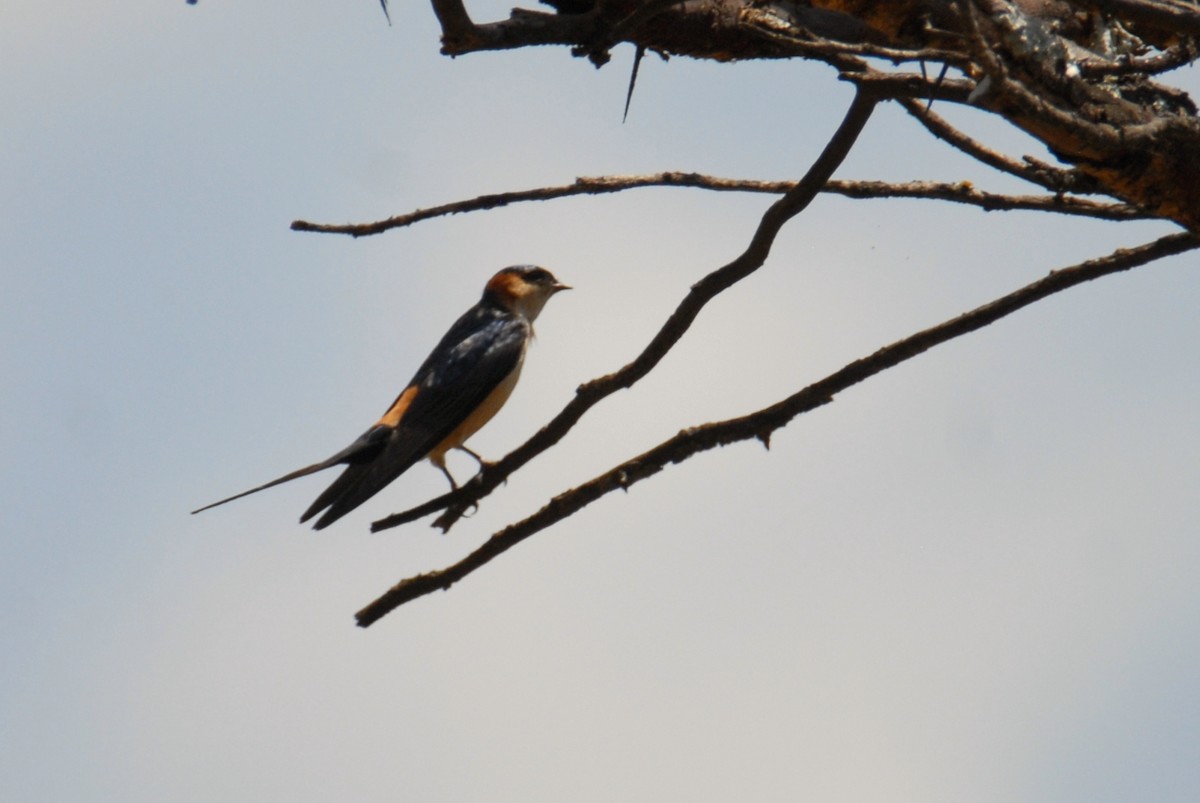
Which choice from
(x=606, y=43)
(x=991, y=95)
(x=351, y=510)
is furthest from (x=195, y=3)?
(x=351, y=510)

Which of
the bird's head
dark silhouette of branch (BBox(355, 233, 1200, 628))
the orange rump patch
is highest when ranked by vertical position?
the bird's head

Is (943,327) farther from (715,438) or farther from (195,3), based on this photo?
(195,3)

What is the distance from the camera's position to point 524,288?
33.9 ft

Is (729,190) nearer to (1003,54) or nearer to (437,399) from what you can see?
(1003,54)

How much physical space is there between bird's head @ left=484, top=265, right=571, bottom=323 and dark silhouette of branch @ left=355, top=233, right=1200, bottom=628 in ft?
19.3

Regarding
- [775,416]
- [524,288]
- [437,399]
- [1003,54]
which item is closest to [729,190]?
[775,416]

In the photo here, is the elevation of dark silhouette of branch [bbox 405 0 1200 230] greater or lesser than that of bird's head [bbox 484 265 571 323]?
lesser

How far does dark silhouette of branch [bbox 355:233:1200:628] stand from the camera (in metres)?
4.09

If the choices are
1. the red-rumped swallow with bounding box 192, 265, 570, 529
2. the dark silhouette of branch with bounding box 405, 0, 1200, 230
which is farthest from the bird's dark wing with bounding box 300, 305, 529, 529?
the dark silhouette of branch with bounding box 405, 0, 1200, 230

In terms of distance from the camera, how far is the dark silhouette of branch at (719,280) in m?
3.73

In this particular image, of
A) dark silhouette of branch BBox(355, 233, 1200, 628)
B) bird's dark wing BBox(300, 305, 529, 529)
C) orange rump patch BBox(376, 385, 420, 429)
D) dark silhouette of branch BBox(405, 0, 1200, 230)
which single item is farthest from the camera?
orange rump patch BBox(376, 385, 420, 429)

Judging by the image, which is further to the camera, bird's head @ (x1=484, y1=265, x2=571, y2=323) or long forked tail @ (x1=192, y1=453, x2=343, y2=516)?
bird's head @ (x1=484, y1=265, x2=571, y2=323)

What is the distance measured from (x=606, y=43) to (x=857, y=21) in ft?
3.66

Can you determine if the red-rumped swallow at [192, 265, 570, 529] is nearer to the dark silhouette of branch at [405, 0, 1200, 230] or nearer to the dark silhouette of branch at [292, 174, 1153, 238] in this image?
the dark silhouette of branch at [292, 174, 1153, 238]
